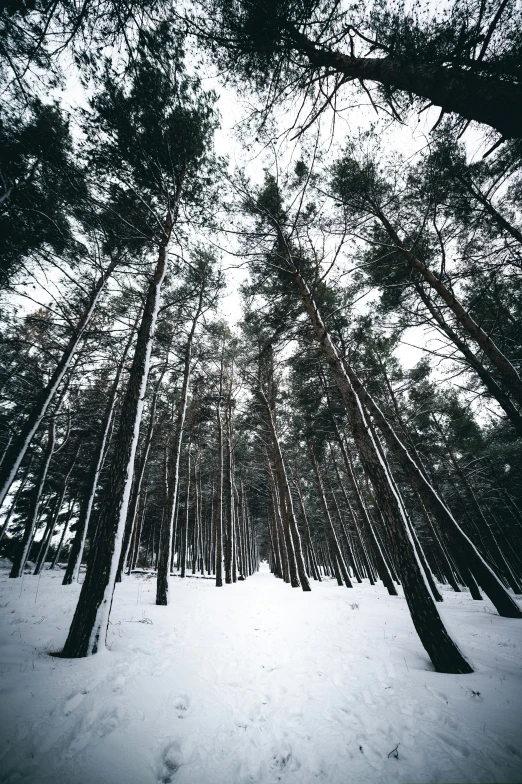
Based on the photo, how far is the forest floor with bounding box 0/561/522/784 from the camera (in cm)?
198

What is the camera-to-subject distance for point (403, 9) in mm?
4461

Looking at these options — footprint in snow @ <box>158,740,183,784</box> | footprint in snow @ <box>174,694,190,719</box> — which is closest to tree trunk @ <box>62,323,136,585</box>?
footprint in snow @ <box>174,694,190,719</box>

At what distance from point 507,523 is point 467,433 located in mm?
21977

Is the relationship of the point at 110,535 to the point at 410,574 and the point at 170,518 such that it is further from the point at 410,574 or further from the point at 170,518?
the point at 170,518

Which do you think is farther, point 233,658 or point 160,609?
point 160,609

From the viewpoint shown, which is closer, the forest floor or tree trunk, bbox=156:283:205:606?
the forest floor

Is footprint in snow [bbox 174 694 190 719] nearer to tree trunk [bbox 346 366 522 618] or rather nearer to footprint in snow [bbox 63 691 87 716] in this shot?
footprint in snow [bbox 63 691 87 716]

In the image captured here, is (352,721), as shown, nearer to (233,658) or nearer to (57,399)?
(233,658)

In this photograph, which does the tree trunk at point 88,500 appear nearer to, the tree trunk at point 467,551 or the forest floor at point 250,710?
the forest floor at point 250,710

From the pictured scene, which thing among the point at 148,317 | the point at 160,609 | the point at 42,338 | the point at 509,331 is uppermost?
the point at 42,338

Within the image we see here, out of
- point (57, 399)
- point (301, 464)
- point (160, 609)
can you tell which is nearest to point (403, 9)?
point (160, 609)

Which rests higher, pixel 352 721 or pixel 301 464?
pixel 301 464

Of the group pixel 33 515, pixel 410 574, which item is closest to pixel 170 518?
pixel 410 574

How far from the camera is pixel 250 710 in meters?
2.82
